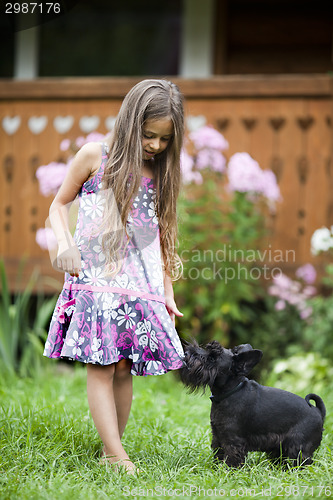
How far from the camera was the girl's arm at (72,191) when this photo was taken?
97.0 inches

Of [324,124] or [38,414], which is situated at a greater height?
[324,124]

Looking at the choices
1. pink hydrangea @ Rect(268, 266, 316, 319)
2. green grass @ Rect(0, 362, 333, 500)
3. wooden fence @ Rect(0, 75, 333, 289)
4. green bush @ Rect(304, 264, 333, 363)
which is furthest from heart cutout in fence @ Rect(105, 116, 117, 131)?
green grass @ Rect(0, 362, 333, 500)

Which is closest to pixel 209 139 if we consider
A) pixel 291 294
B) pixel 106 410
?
pixel 291 294

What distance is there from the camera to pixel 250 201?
486 cm

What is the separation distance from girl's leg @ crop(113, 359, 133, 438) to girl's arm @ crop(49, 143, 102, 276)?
474 mm

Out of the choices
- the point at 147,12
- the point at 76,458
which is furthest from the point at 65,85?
the point at 76,458

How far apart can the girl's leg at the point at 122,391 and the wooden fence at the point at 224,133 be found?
2.76 m

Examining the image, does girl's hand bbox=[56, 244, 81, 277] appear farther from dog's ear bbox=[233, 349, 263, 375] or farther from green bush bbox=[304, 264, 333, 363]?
green bush bbox=[304, 264, 333, 363]

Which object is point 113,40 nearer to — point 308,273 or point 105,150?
point 308,273

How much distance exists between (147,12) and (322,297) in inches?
153

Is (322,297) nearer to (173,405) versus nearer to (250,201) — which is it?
(250,201)

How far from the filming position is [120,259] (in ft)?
8.23

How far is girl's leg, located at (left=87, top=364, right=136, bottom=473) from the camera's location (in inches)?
94.1

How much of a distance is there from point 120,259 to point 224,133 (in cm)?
308
